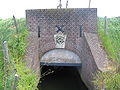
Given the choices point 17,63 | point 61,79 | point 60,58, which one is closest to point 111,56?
point 60,58

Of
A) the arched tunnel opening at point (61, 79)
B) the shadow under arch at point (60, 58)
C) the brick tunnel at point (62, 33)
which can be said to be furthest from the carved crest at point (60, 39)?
the arched tunnel opening at point (61, 79)

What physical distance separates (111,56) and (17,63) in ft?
13.1

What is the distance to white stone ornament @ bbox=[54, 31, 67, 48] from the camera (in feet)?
40.4

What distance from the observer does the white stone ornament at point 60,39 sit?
12.3 meters

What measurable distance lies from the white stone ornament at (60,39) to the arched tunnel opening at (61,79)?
1.58 meters

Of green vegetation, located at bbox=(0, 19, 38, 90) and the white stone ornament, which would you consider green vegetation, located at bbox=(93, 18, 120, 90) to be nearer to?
the white stone ornament

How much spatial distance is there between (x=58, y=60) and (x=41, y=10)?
247 centimetres

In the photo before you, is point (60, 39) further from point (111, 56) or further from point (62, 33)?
point (111, 56)

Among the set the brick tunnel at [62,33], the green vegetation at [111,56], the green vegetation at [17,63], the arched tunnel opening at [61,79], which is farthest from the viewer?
the arched tunnel opening at [61,79]

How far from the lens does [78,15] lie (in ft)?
40.2

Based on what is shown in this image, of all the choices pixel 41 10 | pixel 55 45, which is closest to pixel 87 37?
pixel 55 45

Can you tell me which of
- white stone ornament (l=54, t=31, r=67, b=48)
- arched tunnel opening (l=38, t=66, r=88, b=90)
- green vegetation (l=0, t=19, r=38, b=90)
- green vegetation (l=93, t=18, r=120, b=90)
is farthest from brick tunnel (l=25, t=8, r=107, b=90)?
arched tunnel opening (l=38, t=66, r=88, b=90)

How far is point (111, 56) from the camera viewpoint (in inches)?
436

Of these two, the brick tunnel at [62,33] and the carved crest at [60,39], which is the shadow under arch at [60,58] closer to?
the brick tunnel at [62,33]
